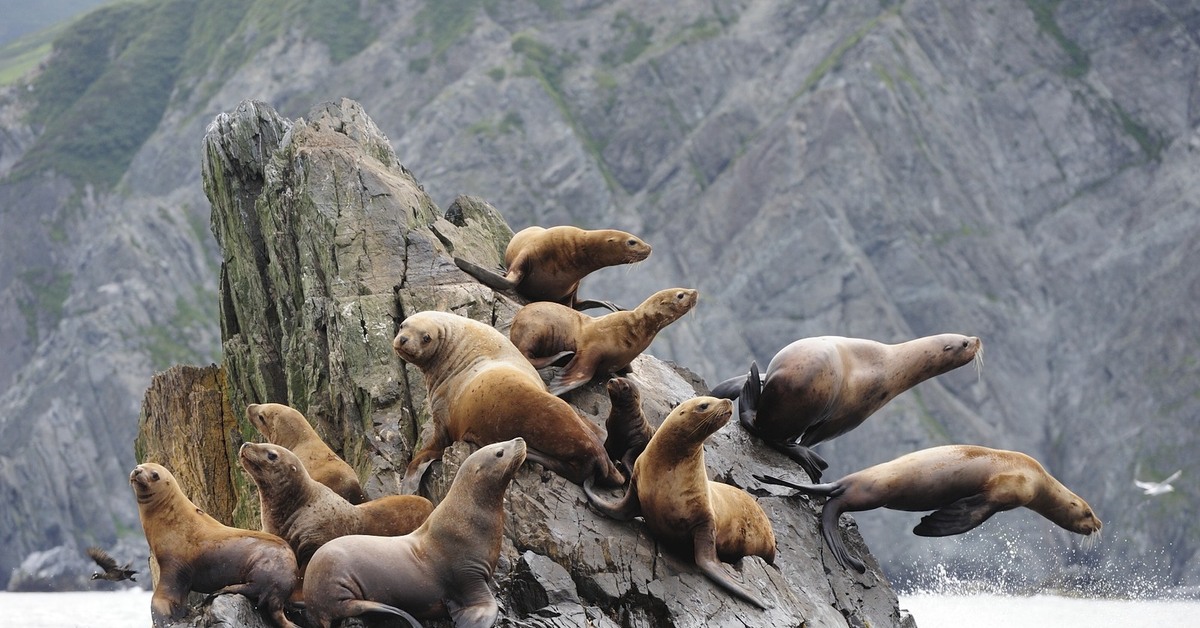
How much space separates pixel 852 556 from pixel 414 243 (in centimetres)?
524

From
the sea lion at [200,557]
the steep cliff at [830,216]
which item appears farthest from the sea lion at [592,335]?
the steep cliff at [830,216]

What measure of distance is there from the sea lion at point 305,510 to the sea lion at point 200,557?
44 cm

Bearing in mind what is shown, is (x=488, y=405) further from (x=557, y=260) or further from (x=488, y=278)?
(x=557, y=260)

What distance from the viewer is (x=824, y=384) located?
11.8 m

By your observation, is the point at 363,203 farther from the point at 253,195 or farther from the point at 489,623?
the point at 489,623

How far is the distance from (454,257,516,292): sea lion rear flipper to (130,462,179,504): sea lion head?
423 centimetres

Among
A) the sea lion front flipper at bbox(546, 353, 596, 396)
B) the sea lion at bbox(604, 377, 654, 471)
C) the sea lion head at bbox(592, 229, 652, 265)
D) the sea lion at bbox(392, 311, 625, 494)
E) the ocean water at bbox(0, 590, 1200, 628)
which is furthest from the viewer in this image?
the ocean water at bbox(0, 590, 1200, 628)

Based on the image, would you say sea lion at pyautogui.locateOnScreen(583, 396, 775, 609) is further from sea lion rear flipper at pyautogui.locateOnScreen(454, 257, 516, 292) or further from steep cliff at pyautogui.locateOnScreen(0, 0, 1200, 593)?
steep cliff at pyautogui.locateOnScreen(0, 0, 1200, 593)

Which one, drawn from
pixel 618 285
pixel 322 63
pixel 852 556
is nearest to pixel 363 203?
pixel 852 556

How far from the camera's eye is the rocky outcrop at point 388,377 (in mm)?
9055

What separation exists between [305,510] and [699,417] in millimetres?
2808

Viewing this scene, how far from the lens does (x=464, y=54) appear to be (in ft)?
305

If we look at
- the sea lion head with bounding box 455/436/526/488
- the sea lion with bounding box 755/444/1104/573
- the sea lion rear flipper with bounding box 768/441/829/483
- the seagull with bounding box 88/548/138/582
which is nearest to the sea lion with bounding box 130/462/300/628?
the seagull with bounding box 88/548/138/582

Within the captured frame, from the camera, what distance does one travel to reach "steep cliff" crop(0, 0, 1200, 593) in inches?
2854
